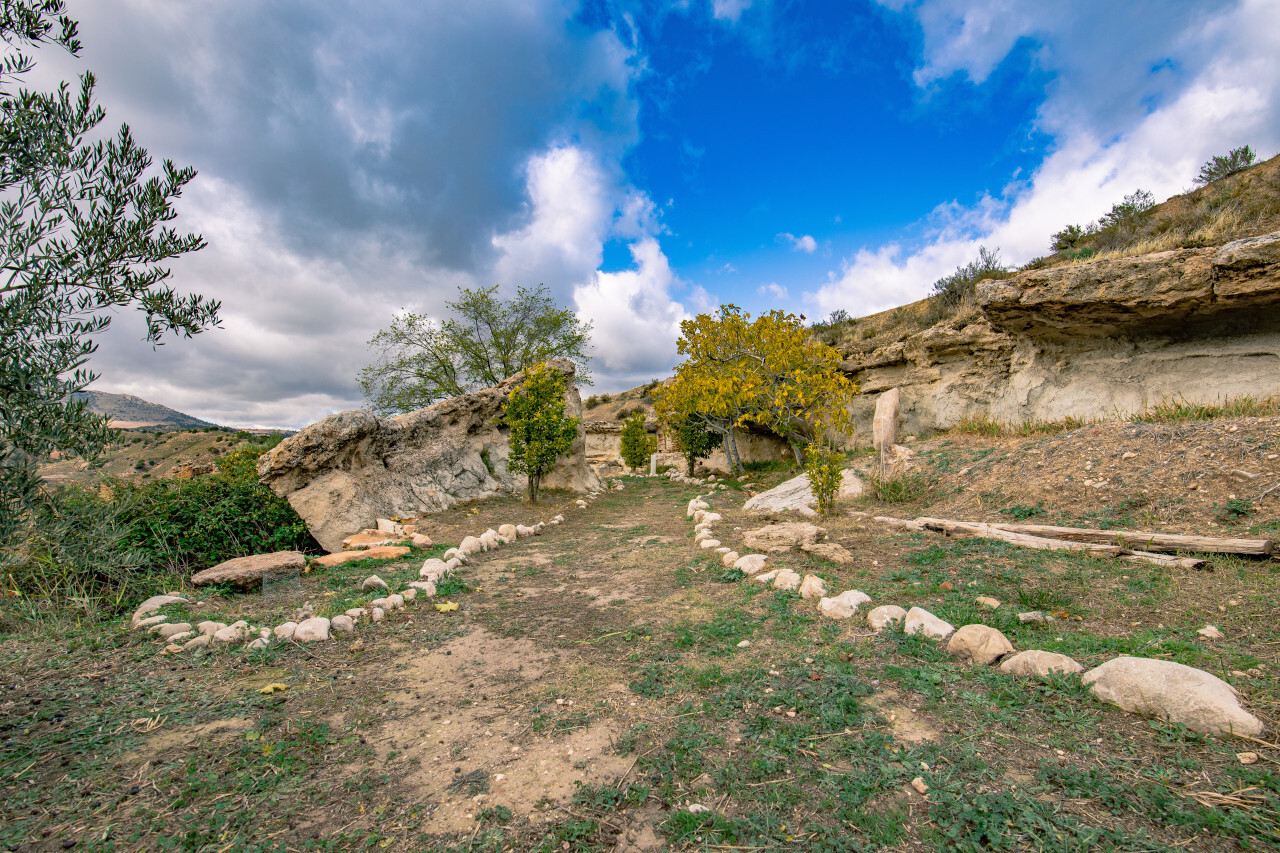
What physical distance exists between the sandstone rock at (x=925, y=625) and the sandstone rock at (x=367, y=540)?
7326mm

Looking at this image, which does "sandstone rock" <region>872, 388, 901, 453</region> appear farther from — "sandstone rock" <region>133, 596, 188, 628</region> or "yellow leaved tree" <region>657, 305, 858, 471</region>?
"sandstone rock" <region>133, 596, 188, 628</region>

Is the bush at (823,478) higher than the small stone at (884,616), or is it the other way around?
the bush at (823,478)

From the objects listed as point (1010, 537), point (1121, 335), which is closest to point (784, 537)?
point (1010, 537)

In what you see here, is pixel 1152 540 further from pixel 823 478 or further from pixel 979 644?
pixel 823 478

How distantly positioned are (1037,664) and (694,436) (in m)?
17.8

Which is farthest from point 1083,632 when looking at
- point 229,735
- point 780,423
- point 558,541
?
point 780,423

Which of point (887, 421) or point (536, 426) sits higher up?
point (536, 426)

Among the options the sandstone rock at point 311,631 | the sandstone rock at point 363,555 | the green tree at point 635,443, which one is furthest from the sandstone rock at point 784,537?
the green tree at point 635,443

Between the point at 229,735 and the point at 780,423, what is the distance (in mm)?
14297

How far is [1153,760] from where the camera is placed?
222 centimetres

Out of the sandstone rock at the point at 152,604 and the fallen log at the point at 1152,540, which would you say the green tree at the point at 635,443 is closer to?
the fallen log at the point at 1152,540

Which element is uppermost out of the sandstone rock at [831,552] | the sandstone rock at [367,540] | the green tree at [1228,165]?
the green tree at [1228,165]

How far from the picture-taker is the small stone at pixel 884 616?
389cm

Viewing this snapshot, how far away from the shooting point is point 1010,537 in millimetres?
5734
